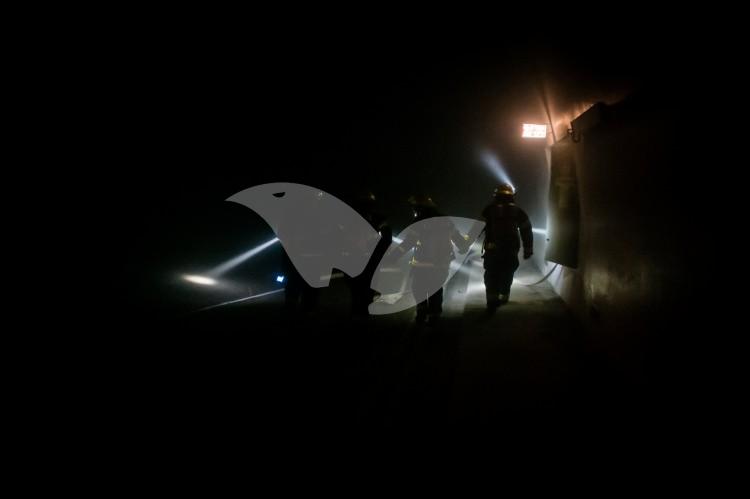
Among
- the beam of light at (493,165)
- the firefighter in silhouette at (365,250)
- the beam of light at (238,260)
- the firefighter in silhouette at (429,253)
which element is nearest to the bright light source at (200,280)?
the beam of light at (238,260)

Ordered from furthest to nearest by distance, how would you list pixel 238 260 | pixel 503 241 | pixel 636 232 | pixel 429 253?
pixel 238 260
pixel 503 241
pixel 429 253
pixel 636 232

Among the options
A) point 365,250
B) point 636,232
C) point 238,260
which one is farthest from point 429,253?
point 238,260

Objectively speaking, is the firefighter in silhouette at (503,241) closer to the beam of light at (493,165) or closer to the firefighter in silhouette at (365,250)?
the firefighter in silhouette at (365,250)

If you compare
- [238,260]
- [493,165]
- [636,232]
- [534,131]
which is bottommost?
[238,260]

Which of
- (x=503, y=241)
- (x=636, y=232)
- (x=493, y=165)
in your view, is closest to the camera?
(x=636, y=232)

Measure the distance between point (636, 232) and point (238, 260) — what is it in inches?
407

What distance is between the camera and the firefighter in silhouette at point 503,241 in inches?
310

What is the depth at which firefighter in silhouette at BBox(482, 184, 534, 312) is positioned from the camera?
7.86 metres

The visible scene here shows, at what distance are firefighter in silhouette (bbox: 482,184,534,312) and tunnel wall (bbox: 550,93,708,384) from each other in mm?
1569

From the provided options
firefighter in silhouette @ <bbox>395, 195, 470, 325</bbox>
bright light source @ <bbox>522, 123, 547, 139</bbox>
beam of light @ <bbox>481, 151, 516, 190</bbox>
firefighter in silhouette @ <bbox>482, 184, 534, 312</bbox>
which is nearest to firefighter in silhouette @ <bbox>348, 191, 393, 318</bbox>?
firefighter in silhouette @ <bbox>395, 195, 470, 325</bbox>

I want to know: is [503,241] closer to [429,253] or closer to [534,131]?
[429,253]

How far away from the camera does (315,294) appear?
7.93 meters

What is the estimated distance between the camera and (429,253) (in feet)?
23.9

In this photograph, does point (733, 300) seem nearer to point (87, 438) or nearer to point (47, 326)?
point (87, 438)
